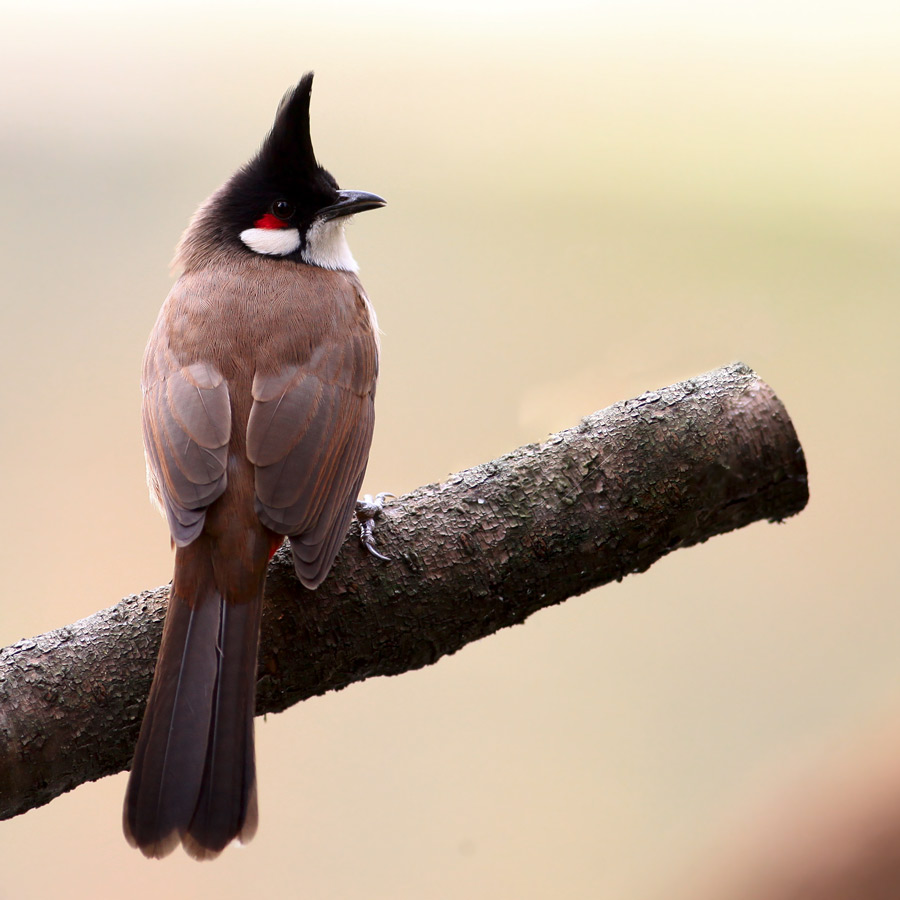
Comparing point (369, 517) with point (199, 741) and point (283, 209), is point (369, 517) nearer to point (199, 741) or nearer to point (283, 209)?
point (199, 741)

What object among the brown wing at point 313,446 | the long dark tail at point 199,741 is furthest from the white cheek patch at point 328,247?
the long dark tail at point 199,741

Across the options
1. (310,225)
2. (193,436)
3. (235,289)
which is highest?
(310,225)

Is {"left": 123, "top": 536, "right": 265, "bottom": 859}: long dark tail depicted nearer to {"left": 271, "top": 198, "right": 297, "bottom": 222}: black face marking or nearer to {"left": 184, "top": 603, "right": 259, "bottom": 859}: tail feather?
{"left": 184, "top": 603, "right": 259, "bottom": 859}: tail feather

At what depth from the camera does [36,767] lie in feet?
5.34

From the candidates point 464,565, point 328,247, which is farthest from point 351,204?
point 464,565

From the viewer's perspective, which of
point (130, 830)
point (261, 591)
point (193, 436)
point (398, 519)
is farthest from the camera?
point (398, 519)

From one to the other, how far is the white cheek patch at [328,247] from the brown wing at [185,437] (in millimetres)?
520

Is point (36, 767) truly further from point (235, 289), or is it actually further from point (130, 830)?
point (235, 289)

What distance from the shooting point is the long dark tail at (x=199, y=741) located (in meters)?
1.56

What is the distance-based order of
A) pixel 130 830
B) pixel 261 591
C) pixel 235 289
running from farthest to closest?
pixel 235 289 → pixel 261 591 → pixel 130 830

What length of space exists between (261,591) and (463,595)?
1.31 feet

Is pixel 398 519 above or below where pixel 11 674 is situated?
above

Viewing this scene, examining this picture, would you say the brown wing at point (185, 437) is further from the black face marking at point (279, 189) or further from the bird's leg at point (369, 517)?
the black face marking at point (279, 189)

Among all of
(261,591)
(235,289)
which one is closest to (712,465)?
(261,591)
